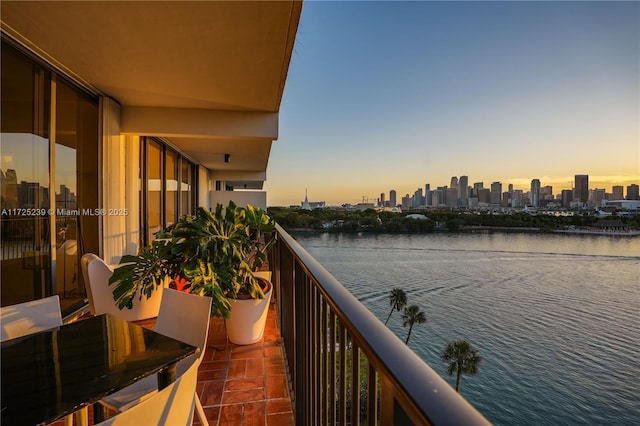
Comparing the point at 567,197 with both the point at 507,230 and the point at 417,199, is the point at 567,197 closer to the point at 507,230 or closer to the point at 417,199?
the point at 507,230

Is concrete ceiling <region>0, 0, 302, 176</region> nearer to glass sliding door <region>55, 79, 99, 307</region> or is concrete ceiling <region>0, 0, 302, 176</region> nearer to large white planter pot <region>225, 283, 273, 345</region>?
glass sliding door <region>55, 79, 99, 307</region>

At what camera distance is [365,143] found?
23703mm

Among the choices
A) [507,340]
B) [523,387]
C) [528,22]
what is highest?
[528,22]

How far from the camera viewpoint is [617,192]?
68.1ft

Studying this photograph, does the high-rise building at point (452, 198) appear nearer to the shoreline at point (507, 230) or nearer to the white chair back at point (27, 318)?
the shoreline at point (507, 230)

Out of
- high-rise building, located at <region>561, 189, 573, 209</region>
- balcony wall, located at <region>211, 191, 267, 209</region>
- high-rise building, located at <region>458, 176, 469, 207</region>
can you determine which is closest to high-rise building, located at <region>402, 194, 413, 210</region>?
high-rise building, located at <region>458, 176, 469, 207</region>

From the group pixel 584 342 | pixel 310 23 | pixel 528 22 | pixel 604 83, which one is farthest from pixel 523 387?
pixel 310 23

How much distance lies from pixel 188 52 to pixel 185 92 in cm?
101

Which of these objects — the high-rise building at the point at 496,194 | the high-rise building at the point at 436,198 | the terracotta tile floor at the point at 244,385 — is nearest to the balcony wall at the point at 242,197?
the terracotta tile floor at the point at 244,385

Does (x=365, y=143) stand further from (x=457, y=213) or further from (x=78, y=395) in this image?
(x=78, y=395)

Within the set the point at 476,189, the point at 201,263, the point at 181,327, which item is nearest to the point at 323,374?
the point at 181,327

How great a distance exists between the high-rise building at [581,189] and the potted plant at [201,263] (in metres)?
29.7

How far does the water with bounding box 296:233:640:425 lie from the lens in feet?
62.3

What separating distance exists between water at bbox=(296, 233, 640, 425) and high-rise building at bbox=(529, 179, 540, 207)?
7.90 meters
